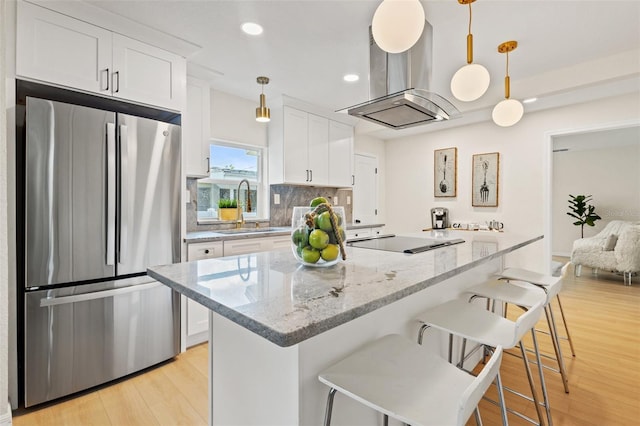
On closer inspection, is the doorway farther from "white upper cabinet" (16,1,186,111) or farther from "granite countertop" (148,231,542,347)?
"white upper cabinet" (16,1,186,111)

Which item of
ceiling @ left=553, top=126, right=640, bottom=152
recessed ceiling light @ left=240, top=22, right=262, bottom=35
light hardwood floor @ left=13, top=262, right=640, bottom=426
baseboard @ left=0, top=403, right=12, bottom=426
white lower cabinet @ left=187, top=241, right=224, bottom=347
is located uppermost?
recessed ceiling light @ left=240, top=22, right=262, bottom=35

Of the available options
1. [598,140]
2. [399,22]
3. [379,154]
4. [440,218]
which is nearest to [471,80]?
[399,22]

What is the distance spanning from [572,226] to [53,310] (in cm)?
894

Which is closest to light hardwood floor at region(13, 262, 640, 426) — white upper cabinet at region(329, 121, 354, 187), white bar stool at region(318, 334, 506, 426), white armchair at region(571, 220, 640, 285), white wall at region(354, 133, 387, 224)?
white bar stool at region(318, 334, 506, 426)

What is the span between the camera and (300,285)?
965 millimetres

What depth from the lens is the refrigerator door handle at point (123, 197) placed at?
2.08 metres

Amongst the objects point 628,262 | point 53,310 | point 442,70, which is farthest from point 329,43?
point 628,262

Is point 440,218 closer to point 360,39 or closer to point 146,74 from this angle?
point 360,39

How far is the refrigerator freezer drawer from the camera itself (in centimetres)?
179

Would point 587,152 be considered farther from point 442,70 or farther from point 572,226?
point 442,70

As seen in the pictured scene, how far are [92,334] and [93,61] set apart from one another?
1786mm

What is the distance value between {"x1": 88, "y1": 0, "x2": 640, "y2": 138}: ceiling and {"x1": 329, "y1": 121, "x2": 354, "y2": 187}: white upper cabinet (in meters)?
0.91

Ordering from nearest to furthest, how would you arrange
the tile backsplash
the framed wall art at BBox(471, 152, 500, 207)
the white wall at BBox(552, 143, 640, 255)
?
1. the tile backsplash
2. the framed wall art at BBox(471, 152, 500, 207)
3. the white wall at BBox(552, 143, 640, 255)

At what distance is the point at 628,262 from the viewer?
14.3 feet
